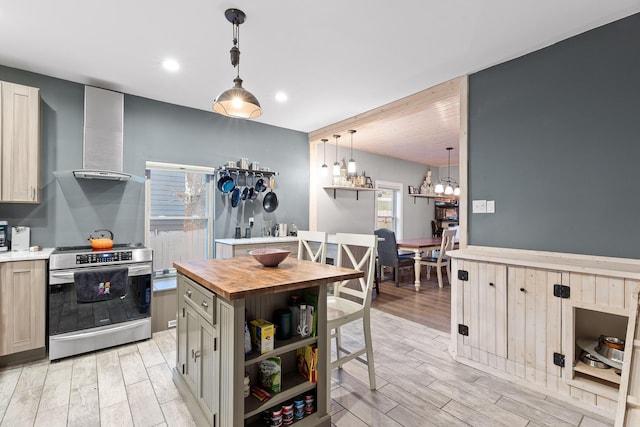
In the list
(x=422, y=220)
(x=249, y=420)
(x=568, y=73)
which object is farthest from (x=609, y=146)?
(x=422, y=220)

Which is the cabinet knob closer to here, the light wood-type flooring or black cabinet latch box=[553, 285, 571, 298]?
the light wood-type flooring

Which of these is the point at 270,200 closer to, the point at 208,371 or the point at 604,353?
the point at 208,371

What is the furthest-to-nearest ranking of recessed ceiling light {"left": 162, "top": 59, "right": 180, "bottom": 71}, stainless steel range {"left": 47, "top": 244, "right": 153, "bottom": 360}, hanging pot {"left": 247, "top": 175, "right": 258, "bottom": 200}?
hanging pot {"left": 247, "top": 175, "right": 258, "bottom": 200}
recessed ceiling light {"left": 162, "top": 59, "right": 180, "bottom": 71}
stainless steel range {"left": 47, "top": 244, "right": 153, "bottom": 360}

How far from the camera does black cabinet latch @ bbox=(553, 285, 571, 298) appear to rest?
6.63ft

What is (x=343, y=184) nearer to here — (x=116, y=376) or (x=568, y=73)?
(x=568, y=73)

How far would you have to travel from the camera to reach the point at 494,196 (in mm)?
2676

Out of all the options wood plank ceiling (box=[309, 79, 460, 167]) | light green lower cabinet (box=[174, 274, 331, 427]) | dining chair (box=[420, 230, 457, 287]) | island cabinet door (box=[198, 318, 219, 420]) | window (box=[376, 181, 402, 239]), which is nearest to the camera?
light green lower cabinet (box=[174, 274, 331, 427])

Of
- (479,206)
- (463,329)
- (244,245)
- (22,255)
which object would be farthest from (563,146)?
(22,255)

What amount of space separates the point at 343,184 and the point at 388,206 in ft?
6.21

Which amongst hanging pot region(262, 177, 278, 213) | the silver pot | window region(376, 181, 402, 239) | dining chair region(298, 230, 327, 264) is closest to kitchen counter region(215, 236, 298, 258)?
hanging pot region(262, 177, 278, 213)

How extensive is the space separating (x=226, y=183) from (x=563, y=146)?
3.61 metres

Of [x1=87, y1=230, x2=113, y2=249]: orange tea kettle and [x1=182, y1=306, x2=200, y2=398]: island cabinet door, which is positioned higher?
[x1=87, y1=230, x2=113, y2=249]: orange tea kettle

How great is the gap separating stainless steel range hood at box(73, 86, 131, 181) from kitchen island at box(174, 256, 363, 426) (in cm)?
180

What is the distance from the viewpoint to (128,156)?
3412mm
